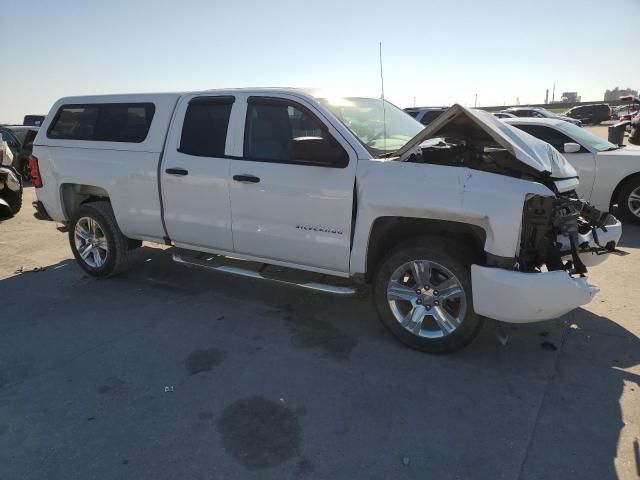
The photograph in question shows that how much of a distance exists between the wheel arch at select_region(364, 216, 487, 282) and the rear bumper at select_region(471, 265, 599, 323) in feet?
1.25

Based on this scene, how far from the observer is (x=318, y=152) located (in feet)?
12.4

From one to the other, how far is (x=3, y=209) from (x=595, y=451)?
10.0 metres

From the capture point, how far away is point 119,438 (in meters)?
2.91

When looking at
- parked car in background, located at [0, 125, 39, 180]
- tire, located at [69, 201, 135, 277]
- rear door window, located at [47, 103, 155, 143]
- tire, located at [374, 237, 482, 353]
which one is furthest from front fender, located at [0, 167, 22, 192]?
tire, located at [374, 237, 482, 353]

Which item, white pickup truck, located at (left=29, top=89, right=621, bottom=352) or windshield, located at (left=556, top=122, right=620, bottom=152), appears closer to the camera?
white pickup truck, located at (left=29, top=89, right=621, bottom=352)

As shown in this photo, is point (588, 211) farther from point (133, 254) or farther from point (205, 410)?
point (133, 254)

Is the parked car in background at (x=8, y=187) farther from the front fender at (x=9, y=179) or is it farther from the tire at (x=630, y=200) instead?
the tire at (x=630, y=200)

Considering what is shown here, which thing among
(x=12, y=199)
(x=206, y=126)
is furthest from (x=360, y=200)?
(x=12, y=199)

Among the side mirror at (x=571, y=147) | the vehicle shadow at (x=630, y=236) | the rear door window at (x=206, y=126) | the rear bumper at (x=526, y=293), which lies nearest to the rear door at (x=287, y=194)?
the rear door window at (x=206, y=126)

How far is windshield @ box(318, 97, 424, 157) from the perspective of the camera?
4.13 metres

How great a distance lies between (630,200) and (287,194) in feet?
20.0

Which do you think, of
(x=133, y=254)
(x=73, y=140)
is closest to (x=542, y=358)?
(x=133, y=254)

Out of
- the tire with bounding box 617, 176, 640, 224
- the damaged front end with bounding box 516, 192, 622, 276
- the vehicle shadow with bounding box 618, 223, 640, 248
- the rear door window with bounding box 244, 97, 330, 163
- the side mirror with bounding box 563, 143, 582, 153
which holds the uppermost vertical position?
the rear door window with bounding box 244, 97, 330, 163

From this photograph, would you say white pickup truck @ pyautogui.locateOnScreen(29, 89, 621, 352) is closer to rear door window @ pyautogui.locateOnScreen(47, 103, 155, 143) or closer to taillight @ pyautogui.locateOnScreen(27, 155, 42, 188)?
rear door window @ pyautogui.locateOnScreen(47, 103, 155, 143)
